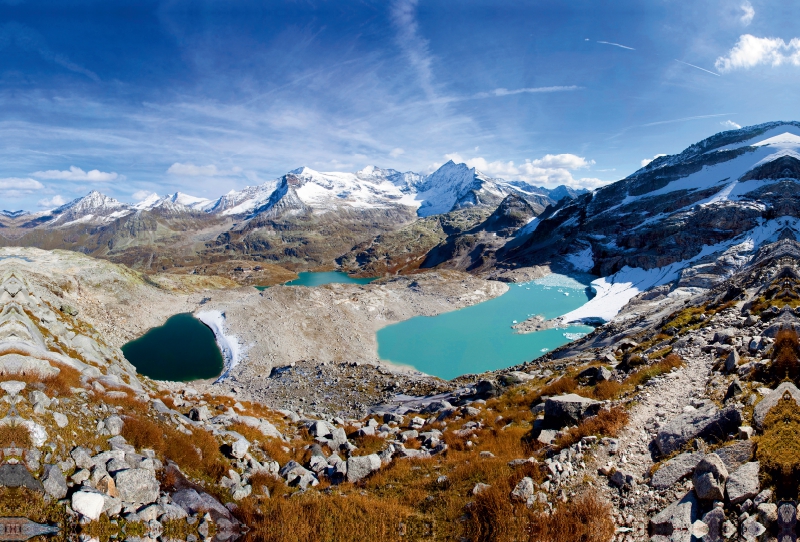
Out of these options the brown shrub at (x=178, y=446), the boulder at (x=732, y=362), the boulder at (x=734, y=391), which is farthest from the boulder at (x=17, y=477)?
the boulder at (x=732, y=362)

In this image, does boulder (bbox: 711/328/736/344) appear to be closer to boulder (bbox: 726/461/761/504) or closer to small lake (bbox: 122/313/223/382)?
boulder (bbox: 726/461/761/504)

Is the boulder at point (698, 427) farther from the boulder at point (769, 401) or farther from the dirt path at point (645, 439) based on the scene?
the dirt path at point (645, 439)

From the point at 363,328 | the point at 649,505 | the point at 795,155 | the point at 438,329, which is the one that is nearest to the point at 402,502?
the point at 649,505

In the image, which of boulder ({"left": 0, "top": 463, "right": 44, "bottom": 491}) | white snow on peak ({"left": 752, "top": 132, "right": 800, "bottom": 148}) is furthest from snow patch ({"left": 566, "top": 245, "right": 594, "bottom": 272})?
boulder ({"left": 0, "top": 463, "right": 44, "bottom": 491})

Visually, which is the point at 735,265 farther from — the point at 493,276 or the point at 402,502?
the point at 402,502

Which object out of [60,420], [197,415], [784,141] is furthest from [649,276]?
[60,420]
